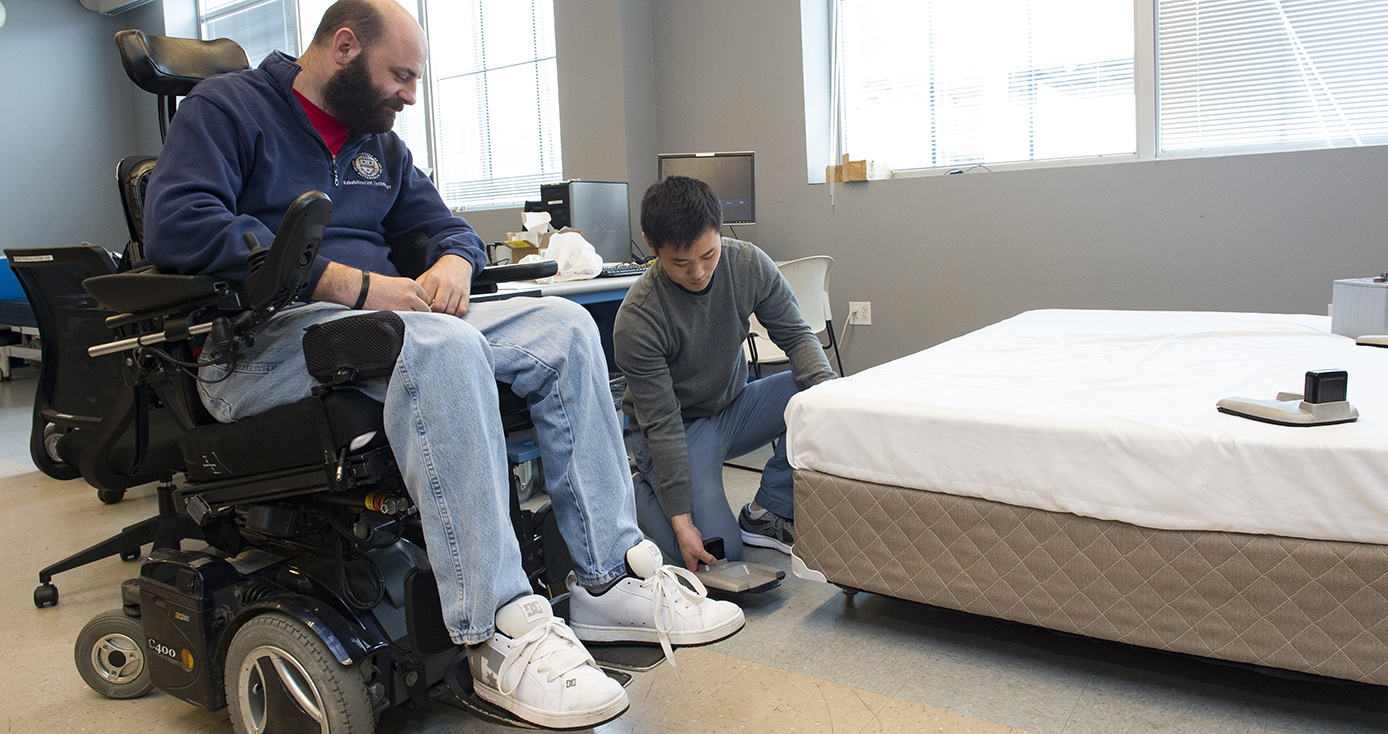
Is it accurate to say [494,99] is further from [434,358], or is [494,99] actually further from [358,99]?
[434,358]

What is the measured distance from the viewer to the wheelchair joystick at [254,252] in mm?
1141

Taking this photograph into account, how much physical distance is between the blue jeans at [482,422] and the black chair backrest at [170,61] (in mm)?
706

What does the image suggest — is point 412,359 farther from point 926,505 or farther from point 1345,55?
point 1345,55

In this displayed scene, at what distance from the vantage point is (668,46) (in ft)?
14.5

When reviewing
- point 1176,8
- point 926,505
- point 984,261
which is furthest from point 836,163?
point 926,505

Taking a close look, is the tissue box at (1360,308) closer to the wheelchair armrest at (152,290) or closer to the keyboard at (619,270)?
the keyboard at (619,270)

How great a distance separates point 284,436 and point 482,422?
27cm

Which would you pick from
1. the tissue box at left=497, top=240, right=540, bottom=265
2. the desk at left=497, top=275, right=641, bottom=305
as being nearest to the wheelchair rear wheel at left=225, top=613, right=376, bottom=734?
the desk at left=497, top=275, right=641, bottom=305

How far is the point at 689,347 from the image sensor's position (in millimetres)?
1980

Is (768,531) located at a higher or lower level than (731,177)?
lower

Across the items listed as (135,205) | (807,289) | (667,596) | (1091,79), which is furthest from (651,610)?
(1091,79)

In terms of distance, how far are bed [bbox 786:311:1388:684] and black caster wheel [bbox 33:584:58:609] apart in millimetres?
1725

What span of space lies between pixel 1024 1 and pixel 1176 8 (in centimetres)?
57

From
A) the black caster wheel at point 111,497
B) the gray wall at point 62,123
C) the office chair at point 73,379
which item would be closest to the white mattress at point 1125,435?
the office chair at point 73,379
